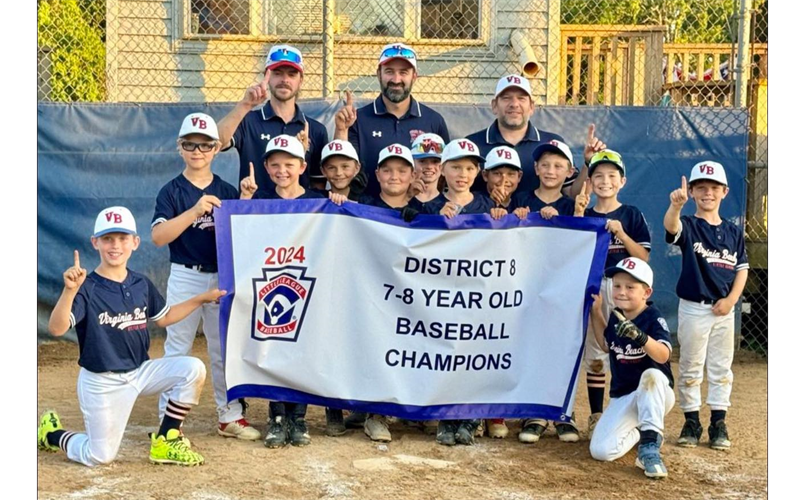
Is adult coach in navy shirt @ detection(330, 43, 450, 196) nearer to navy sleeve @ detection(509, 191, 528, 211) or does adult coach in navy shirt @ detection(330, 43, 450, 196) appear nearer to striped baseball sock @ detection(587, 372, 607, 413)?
navy sleeve @ detection(509, 191, 528, 211)

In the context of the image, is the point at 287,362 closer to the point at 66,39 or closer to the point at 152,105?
the point at 152,105

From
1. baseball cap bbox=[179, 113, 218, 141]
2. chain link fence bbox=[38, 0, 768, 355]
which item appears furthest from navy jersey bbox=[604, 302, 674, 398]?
chain link fence bbox=[38, 0, 768, 355]

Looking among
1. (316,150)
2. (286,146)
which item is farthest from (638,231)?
(286,146)

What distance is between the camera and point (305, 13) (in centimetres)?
1177

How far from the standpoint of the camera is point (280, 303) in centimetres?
595

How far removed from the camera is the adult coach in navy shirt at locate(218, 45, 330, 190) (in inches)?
248

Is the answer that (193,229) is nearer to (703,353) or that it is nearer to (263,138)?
(263,138)

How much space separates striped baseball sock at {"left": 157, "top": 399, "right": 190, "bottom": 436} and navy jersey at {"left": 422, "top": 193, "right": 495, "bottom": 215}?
1872mm

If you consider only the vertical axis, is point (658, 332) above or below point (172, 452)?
above

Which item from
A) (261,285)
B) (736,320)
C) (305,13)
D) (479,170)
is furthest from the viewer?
(305,13)

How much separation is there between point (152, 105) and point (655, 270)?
477 centimetres

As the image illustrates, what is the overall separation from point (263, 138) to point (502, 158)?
5.03ft

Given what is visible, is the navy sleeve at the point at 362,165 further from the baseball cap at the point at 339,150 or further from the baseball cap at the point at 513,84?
the baseball cap at the point at 513,84
